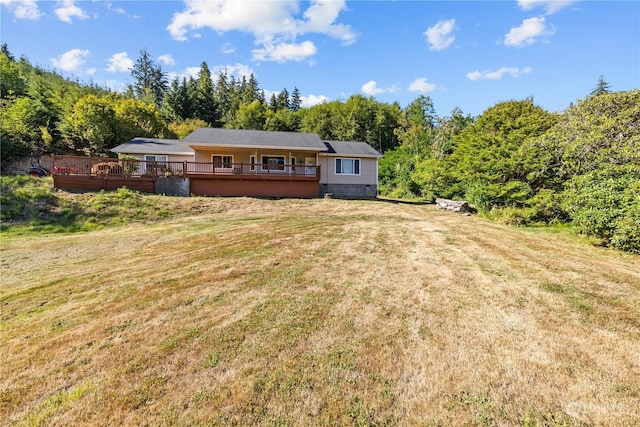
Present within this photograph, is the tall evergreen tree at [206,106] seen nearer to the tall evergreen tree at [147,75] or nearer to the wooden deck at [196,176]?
the tall evergreen tree at [147,75]

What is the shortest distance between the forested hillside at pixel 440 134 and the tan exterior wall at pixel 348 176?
2977mm

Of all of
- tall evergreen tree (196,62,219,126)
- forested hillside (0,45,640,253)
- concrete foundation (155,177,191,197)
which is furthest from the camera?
tall evergreen tree (196,62,219,126)

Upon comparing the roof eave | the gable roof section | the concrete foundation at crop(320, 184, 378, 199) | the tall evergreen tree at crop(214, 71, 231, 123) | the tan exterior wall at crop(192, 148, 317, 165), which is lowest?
the concrete foundation at crop(320, 184, 378, 199)

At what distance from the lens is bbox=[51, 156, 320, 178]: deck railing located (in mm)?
13781

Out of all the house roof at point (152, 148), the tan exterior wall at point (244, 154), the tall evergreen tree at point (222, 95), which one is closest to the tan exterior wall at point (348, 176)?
the tan exterior wall at point (244, 154)

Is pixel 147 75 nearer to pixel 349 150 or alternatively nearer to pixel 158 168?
pixel 158 168

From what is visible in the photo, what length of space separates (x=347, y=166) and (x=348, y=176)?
2.31 feet

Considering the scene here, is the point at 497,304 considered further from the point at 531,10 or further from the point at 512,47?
the point at 512,47

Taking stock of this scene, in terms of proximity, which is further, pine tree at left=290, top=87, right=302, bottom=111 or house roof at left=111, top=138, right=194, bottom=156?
pine tree at left=290, top=87, right=302, bottom=111

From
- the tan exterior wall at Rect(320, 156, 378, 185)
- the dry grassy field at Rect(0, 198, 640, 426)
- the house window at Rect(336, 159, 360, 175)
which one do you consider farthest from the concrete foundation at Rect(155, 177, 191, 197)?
the house window at Rect(336, 159, 360, 175)

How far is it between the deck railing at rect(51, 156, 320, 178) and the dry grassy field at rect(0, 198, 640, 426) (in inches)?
375

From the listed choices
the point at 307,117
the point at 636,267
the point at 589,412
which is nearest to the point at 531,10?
the point at 636,267

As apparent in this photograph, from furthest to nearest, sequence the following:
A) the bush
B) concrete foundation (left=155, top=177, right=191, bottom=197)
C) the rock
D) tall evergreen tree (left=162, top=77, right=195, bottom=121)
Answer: tall evergreen tree (left=162, top=77, right=195, bottom=121), concrete foundation (left=155, top=177, right=191, bottom=197), the rock, the bush

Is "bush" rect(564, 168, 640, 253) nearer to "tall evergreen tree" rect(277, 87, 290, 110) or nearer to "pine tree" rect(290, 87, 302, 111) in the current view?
"tall evergreen tree" rect(277, 87, 290, 110)
